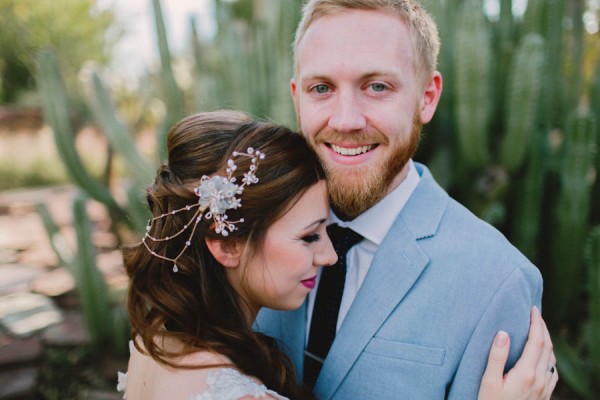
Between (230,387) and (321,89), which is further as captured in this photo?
(321,89)

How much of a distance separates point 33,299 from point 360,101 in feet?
16.5

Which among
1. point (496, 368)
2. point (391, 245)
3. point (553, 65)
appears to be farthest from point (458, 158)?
point (496, 368)

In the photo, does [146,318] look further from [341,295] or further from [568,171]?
[568,171]

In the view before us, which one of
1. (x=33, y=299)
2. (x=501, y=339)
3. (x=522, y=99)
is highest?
(x=522, y=99)

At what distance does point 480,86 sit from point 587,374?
2.03 metres

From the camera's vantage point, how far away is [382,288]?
186 cm

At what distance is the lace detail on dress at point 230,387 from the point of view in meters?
1.53

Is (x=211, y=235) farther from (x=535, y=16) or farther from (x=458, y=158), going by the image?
(x=535, y=16)

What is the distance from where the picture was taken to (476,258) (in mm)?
1751

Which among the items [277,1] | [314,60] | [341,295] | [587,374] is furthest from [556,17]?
[341,295]

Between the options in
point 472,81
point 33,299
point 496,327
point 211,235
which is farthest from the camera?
point 33,299

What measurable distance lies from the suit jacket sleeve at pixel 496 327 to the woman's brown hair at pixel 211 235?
1.89 feet

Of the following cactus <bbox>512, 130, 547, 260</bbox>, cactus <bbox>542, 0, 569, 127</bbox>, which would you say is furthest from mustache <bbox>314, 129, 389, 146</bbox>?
cactus <bbox>542, 0, 569, 127</bbox>

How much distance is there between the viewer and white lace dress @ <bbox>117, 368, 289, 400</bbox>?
1.53m
